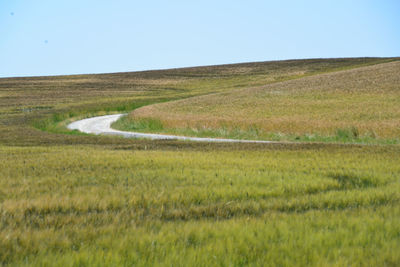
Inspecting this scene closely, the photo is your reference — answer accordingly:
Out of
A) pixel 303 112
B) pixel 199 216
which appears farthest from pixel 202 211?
pixel 303 112

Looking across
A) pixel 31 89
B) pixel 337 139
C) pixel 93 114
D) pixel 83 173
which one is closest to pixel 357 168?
pixel 83 173

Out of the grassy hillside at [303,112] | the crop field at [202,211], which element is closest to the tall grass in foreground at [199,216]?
the crop field at [202,211]

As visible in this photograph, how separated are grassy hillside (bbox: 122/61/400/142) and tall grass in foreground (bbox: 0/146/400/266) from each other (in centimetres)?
1679

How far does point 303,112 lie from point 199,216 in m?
30.5

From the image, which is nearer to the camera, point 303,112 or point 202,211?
point 202,211

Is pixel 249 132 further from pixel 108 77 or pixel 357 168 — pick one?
pixel 108 77

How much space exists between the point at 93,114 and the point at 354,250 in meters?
56.9

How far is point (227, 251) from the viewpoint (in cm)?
534

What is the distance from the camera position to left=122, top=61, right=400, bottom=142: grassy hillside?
2903 centimetres

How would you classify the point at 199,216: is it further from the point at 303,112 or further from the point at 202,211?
the point at 303,112

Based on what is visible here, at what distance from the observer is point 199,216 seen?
23.8 ft

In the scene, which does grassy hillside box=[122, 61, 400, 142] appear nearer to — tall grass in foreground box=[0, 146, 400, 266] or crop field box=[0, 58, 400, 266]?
crop field box=[0, 58, 400, 266]

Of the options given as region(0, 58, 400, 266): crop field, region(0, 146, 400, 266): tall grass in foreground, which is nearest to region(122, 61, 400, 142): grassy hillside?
region(0, 58, 400, 266): crop field

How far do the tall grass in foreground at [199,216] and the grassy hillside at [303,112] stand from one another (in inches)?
661
